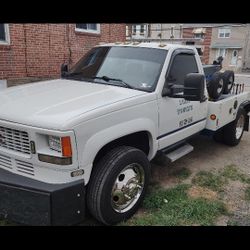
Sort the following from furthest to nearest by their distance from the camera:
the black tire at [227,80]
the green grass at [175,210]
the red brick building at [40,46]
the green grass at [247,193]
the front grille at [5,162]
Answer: the red brick building at [40,46]
the black tire at [227,80]
the green grass at [247,193]
the green grass at [175,210]
the front grille at [5,162]

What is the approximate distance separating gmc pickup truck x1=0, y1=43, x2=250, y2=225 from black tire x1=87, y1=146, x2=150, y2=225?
0.4 inches

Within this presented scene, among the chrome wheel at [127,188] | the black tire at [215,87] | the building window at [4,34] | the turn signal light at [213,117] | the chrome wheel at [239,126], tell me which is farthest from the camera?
the building window at [4,34]

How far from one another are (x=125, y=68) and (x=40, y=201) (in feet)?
7.06

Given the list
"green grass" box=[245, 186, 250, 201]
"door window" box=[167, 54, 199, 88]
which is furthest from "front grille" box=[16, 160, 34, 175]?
"green grass" box=[245, 186, 250, 201]

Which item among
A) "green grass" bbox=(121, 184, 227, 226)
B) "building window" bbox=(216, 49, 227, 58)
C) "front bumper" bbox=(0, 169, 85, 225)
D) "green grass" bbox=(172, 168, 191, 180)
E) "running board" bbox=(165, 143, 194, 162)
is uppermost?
"front bumper" bbox=(0, 169, 85, 225)

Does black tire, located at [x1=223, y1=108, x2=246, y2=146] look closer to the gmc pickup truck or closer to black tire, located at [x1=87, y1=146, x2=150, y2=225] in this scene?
the gmc pickup truck

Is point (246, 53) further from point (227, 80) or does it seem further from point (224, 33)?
point (227, 80)

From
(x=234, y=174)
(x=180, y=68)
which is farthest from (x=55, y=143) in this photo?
(x=234, y=174)

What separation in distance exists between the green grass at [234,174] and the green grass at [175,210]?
38.1 inches

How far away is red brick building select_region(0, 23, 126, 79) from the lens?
8.81 m

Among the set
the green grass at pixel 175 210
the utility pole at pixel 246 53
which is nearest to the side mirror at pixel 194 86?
the green grass at pixel 175 210

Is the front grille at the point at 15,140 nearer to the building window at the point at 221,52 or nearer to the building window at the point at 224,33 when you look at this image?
the building window at the point at 221,52

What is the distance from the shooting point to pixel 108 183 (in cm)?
316

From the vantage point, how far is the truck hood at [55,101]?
9.50 feet
